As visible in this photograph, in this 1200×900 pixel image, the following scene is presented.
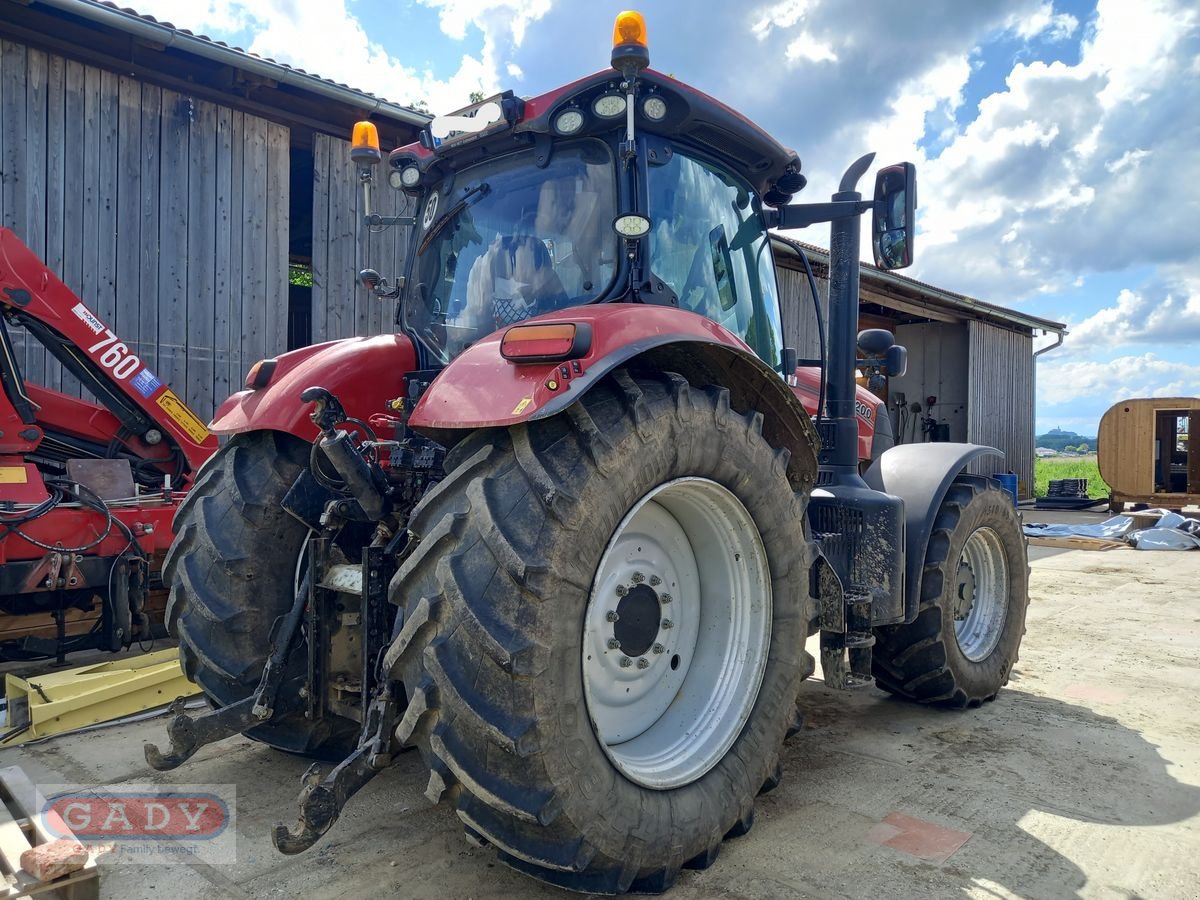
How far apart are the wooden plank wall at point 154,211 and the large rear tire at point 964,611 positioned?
6119mm

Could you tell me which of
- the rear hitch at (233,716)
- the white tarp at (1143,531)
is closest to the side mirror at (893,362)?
the rear hitch at (233,716)

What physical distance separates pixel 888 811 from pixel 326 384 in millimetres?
2424

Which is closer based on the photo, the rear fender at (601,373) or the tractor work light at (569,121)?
the rear fender at (601,373)

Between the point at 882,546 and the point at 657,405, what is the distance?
160cm

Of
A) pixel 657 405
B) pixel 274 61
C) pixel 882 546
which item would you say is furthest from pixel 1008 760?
pixel 274 61

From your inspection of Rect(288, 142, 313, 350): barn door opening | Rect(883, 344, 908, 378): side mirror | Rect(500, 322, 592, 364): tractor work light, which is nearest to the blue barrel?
Rect(883, 344, 908, 378): side mirror

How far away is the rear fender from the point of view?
2.03 metres

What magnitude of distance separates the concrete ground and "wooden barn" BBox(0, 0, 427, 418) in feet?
14.8

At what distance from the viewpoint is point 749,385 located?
8.96 ft

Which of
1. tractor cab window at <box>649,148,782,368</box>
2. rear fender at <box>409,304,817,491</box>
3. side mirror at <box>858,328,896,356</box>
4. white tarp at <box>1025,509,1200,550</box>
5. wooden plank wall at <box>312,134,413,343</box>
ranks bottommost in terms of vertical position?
white tarp at <box>1025,509,1200,550</box>

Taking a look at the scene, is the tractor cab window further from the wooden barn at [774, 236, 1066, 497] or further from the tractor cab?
the wooden barn at [774, 236, 1066, 497]

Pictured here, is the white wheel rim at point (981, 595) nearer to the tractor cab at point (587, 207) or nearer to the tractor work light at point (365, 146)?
the tractor cab at point (587, 207)

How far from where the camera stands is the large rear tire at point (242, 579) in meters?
2.77

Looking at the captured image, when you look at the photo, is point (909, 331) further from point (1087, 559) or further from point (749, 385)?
point (749, 385)
